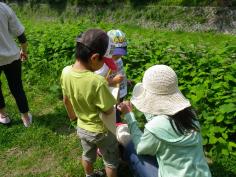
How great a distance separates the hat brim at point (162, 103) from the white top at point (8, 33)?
202 centimetres

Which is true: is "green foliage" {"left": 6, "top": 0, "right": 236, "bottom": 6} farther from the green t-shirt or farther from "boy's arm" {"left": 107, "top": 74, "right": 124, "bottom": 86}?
the green t-shirt

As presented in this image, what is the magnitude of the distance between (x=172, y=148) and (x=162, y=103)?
0.32 m

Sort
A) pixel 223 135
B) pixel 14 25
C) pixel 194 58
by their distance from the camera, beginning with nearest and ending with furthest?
pixel 223 135 < pixel 14 25 < pixel 194 58

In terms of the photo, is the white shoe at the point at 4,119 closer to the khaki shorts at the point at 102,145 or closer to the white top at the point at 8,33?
the white top at the point at 8,33

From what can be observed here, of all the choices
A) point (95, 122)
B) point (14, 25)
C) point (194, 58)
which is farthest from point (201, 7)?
point (95, 122)

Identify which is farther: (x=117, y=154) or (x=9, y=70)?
(x=9, y=70)

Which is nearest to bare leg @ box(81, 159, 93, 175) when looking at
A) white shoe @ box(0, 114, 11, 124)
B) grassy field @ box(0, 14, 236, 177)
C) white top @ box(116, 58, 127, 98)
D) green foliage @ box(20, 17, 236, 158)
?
grassy field @ box(0, 14, 236, 177)

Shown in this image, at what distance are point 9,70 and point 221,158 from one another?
7.98 ft

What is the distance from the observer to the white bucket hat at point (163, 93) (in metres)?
2.55

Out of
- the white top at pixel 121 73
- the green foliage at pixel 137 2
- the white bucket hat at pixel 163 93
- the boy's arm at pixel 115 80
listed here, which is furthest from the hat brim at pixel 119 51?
the green foliage at pixel 137 2

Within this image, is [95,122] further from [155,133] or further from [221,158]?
[221,158]

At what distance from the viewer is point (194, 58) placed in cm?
514

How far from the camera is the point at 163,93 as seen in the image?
101 inches

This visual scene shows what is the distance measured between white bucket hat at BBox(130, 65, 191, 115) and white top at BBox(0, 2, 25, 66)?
2068 millimetres
